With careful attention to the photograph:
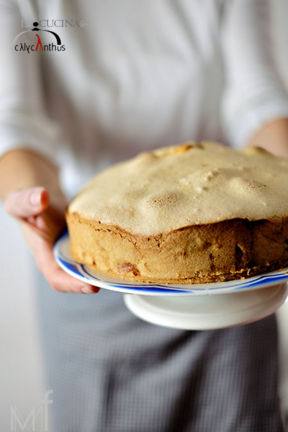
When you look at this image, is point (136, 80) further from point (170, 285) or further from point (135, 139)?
point (170, 285)

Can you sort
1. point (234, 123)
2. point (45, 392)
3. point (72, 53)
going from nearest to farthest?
1. point (45, 392)
2. point (72, 53)
3. point (234, 123)

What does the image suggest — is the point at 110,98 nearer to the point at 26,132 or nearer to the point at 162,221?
the point at 26,132

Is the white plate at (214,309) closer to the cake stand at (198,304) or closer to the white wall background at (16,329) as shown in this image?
the cake stand at (198,304)

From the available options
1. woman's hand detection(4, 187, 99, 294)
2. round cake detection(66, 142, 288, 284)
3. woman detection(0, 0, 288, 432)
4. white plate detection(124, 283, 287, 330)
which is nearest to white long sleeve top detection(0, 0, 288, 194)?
woman detection(0, 0, 288, 432)

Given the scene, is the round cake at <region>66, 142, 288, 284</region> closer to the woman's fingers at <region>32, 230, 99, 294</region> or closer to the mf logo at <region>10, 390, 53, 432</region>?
the woman's fingers at <region>32, 230, 99, 294</region>

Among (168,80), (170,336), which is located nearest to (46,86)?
(168,80)

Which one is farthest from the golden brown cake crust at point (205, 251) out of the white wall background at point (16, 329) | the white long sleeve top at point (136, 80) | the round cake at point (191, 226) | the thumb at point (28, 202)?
the white long sleeve top at point (136, 80)

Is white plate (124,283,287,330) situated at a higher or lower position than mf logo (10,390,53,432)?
higher

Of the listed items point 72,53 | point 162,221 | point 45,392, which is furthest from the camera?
point 72,53
